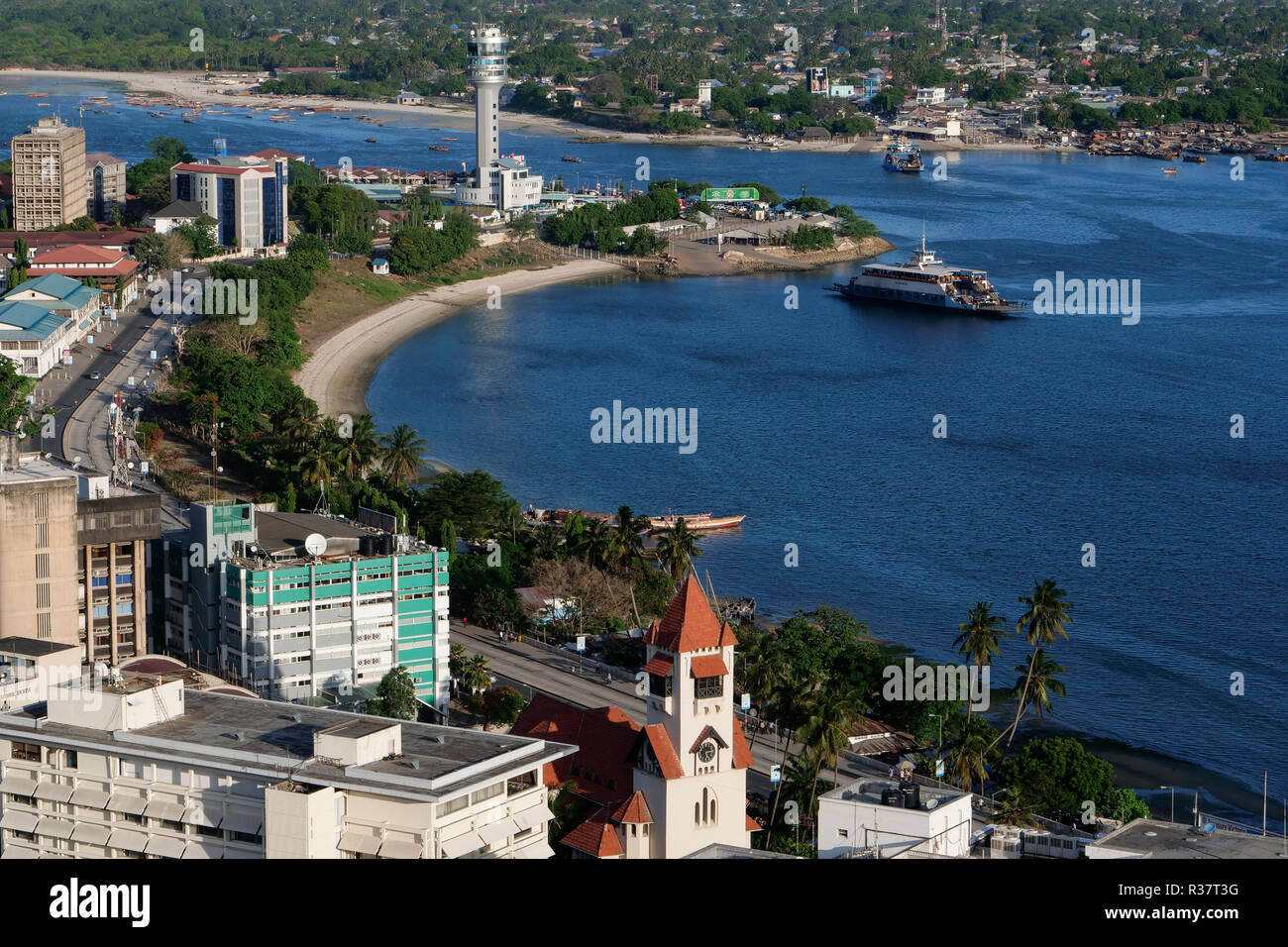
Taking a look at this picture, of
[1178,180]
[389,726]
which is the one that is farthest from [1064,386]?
[1178,180]

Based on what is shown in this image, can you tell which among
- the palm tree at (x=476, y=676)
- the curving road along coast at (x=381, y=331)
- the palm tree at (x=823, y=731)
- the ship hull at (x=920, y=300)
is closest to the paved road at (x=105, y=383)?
the curving road along coast at (x=381, y=331)

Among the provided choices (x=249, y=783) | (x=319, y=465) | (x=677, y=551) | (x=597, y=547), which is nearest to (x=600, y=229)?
(x=319, y=465)

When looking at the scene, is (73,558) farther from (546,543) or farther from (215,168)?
(215,168)

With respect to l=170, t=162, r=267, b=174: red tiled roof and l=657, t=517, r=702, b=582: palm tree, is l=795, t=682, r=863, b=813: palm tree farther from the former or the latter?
l=170, t=162, r=267, b=174: red tiled roof

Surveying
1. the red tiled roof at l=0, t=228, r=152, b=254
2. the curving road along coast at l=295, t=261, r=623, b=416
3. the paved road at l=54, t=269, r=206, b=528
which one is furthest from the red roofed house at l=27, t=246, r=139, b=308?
the curving road along coast at l=295, t=261, r=623, b=416

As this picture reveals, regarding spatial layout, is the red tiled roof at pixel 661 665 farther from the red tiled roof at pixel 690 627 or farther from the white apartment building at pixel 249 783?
the white apartment building at pixel 249 783
